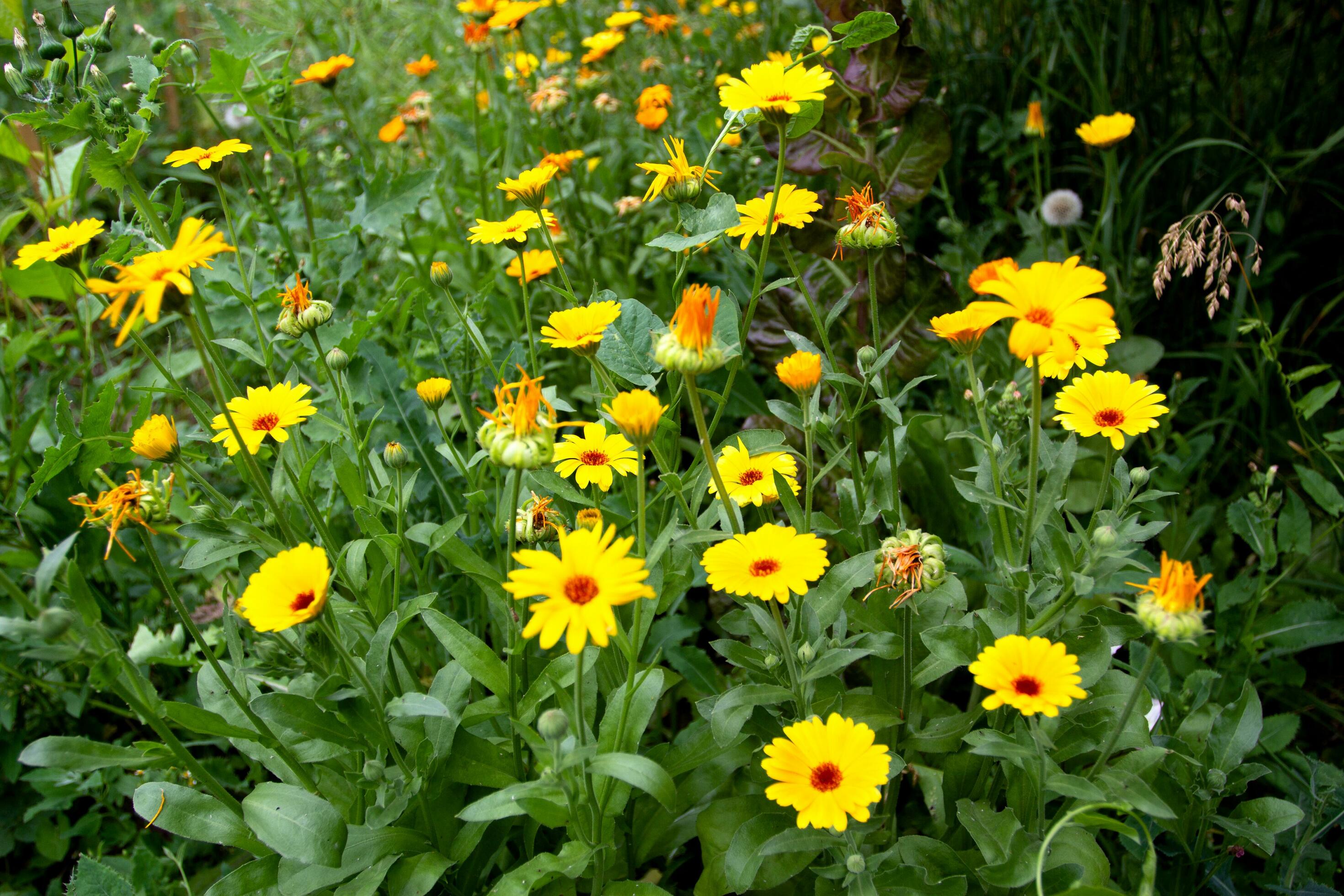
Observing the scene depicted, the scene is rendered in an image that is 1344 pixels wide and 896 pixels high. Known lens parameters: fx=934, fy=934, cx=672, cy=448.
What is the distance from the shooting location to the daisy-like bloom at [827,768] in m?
1.25

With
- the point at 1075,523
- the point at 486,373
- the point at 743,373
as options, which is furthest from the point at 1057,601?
the point at 486,373

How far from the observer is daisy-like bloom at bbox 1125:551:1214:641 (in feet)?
3.77

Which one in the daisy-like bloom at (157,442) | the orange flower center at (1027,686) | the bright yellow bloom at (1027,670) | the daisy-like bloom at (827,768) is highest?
the daisy-like bloom at (157,442)

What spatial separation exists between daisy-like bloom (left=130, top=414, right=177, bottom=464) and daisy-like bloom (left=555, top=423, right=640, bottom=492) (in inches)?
24.4

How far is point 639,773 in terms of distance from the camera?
4.14ft

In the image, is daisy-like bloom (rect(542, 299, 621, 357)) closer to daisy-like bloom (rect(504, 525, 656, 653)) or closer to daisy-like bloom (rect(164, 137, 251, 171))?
daisy-like bloom (rect(504, 525, 656, 653))

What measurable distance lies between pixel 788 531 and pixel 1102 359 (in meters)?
0.58

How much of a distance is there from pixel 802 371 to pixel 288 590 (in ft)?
2.73

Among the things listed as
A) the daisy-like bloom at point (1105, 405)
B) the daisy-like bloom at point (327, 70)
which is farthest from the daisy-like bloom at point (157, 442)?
the daisy-like bloom at point (327, 70)

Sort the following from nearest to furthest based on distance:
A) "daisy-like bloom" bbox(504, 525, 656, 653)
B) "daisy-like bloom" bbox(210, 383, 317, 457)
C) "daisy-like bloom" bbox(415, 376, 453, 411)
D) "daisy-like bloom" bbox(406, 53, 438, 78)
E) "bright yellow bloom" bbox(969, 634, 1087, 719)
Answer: "daisy-like bloom" bbox(504, 525, 656, 653), "bright yellow bloom" bbox(969, 634, 1087, 719), "daisy-like bloom" bbox(210, 383, 317, 457), "daisy-like bloom" bbox(415, 376, 453, 411), "daisy-like bloom" bbox(406, 53, 438, 78)

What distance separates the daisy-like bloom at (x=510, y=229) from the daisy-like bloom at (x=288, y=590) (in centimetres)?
69

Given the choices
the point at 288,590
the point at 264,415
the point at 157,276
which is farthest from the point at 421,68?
the point at 288,590

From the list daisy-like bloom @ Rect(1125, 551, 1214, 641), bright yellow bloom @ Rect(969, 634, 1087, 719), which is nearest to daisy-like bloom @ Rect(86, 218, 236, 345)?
bright yellow bloom @ Rect(969, 634, 1087, 719)

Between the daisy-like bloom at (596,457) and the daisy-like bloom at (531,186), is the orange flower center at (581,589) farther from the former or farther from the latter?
the daisy-like bloom at (531,186)
